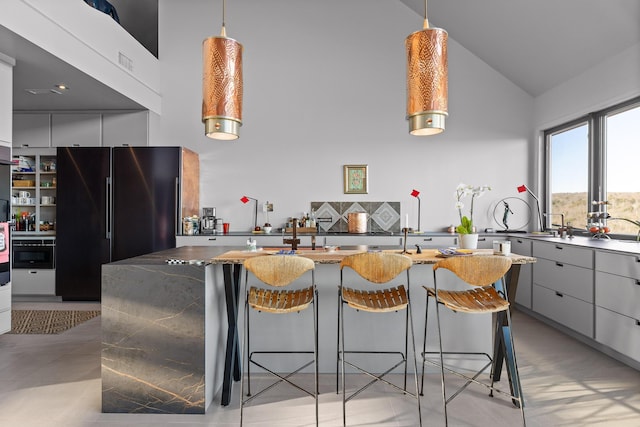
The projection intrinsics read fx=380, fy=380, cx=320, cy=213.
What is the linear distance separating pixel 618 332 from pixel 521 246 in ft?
5.05

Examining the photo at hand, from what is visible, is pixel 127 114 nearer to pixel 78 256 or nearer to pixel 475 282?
pixel 78 256

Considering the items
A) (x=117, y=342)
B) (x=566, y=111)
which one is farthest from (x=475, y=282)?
(x=566, y=111)

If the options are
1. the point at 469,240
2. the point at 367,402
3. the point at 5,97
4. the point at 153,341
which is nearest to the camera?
the point at 153,341

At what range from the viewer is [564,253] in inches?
142

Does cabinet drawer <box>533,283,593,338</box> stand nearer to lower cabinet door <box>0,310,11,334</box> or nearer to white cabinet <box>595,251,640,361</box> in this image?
white cabinet <box>595,251,640,361</box>

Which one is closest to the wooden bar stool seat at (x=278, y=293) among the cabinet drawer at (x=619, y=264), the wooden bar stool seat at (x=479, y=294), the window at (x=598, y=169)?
the wooden bar stool seat at (x=479, y=294)

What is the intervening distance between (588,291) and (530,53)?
2.87 m

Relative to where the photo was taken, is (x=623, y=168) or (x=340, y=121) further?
(x=340, y=121)

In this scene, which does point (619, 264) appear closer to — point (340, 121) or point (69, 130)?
point (340, 121)

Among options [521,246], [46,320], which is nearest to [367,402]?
[521,246]

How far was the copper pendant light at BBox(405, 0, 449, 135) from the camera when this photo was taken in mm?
2012

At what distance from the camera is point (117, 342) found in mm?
2268

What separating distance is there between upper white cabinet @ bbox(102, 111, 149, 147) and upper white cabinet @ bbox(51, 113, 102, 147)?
103 mm

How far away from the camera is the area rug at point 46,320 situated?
3875 mm
